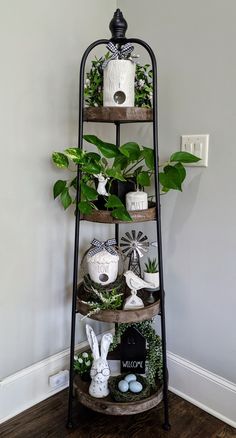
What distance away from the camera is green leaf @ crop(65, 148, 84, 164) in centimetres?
127

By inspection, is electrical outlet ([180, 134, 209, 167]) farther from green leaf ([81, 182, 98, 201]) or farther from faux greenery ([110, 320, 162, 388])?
faux greenery ([110, 320, 162, 388])

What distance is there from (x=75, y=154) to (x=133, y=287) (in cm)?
56

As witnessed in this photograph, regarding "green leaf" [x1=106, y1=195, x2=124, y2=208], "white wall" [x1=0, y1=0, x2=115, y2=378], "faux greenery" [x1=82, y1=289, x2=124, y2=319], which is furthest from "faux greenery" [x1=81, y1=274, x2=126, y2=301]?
"green leaf" [x1=106, y1=195, x2=124, y2=208]

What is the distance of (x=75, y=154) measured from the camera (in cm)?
128

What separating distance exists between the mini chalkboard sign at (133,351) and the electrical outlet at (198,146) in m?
0.75

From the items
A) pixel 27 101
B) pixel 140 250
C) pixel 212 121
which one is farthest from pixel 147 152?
pixel 27 101

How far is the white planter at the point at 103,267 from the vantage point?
1.38m

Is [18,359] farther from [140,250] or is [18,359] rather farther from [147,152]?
[147,152]

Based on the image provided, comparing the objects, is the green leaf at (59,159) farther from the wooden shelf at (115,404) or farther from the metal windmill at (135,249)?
the wooden shelf at (115,404)

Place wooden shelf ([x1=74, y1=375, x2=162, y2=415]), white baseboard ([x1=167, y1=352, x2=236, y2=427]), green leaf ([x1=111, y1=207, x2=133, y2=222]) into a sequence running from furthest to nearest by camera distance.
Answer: white baseboard ([x1=167, y1=352, x2=236, y2=427])
wooden shelf ([x1=74, y1=375, x2=162, y2=415])
green leaf ([x1=111, y1=207, x2=133, y2=222])

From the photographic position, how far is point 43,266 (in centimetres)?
158

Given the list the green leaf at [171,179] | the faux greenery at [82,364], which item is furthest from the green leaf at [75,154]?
the faux greenery at [82,364]

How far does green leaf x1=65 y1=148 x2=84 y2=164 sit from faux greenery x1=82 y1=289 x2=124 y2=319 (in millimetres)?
508

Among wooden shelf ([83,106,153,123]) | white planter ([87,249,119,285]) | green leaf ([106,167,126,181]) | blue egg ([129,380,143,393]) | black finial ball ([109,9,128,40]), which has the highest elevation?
black finial ball ([109,9,128,40])
